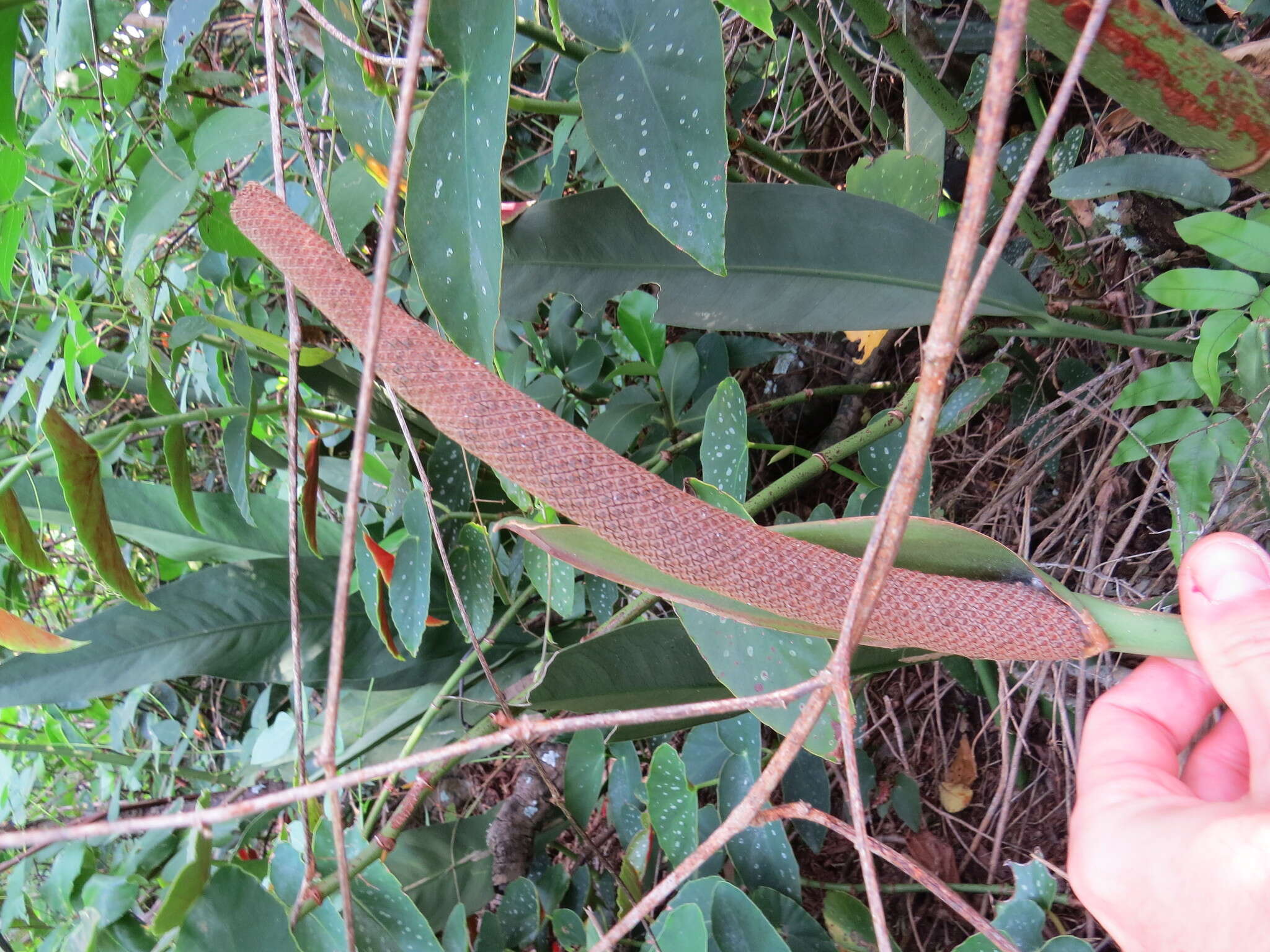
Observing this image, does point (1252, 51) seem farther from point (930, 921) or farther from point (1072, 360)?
point (930, 921)

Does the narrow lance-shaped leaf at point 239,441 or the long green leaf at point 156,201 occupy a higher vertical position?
the long green leaf at point 156,201

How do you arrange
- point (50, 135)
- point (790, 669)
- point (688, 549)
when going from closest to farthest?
point (688, 549), point (790, 669), point (50, 135)

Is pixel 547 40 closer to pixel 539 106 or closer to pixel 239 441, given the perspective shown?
pixel 539 106

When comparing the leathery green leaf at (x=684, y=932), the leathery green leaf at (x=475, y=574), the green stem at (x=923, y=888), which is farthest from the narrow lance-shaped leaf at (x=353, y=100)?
the green stem at (x=923, y=888)

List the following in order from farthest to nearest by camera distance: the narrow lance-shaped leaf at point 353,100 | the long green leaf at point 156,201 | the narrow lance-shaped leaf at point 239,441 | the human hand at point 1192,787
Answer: the narrow lance-shaped leaf at point 239,441
the long green leaf at point 156,201
the narrow lance-shaped leaf at point 353,100
the human hand at point 1192,787

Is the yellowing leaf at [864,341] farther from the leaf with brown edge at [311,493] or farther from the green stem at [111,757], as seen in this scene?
the green stem at [111,757]

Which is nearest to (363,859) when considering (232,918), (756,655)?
(232,918)

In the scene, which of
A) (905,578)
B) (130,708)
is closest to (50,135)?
(130,708)

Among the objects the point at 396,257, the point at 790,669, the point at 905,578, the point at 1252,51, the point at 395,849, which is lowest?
the point at 395,849

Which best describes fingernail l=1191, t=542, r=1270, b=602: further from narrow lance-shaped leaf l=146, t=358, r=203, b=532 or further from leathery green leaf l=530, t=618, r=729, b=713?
narrow lance-shaped leaf l=146, t=358, r=203, b=532
